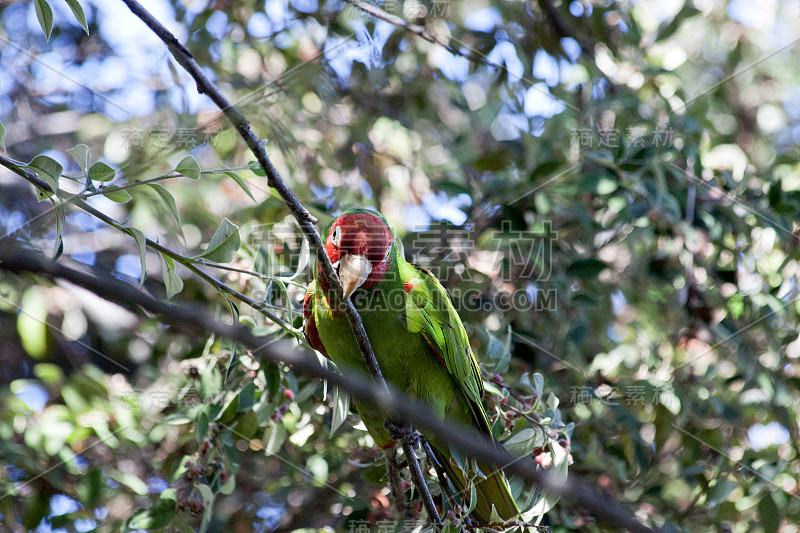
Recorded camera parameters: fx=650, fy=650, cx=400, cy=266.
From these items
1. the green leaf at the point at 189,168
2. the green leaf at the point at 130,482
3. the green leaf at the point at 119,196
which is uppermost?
the green leaf at the point at 189,168

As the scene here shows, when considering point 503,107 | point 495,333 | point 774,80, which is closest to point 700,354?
point 495,333

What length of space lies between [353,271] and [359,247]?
0.09 metres

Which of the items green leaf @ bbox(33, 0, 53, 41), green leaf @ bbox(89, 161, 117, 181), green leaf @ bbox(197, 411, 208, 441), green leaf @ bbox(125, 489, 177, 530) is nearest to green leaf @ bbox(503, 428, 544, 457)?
green leaf @ bbox(197, 411, 208, 441)

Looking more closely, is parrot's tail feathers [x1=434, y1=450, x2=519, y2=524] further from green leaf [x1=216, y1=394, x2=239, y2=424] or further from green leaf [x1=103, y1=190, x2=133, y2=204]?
green leaf [x1=103, y1=190, x2=133, y2=204]

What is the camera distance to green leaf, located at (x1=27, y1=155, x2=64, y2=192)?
3.92 feet

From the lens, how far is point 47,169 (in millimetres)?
1207

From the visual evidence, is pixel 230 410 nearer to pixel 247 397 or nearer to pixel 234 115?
pixel 247 397

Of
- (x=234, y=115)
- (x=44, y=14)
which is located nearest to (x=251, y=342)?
(x=234, y=115)

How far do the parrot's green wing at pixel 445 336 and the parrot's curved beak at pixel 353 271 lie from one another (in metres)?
0.19

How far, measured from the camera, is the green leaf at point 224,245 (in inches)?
56.3

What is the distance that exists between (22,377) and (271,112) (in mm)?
1950

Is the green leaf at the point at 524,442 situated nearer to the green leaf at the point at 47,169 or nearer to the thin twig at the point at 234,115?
the thin twig at the point at 234,115

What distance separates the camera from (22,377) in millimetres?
3410

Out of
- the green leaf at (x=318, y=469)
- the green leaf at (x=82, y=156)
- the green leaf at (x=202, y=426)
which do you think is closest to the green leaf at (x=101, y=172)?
the green leaf at (x=82, y=156)
